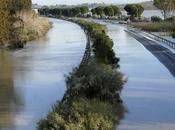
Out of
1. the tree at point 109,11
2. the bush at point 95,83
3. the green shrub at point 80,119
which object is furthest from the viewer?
the tree at point 109,11

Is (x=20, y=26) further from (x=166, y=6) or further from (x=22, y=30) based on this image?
(x=166, y=6)

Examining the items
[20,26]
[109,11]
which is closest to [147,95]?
[20,26]

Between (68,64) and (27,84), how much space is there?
587cm

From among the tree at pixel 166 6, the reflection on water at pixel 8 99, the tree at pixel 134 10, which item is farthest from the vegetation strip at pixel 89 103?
the tree at pixel 134 10

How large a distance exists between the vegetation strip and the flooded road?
1.32ft

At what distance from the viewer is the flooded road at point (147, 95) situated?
1295 cm

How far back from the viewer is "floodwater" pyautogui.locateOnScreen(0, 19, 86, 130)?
14414mm

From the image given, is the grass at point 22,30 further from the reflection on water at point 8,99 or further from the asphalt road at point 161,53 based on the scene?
the reflection on water at point 8,99

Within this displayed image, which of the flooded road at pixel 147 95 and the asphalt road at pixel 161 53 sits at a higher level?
the flooded road at pixel 147 95

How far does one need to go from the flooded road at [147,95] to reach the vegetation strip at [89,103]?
0.40 m

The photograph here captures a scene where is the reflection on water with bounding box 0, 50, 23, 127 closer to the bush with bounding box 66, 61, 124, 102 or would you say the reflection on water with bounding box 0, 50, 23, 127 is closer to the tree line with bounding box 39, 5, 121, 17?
the bush with bounding box 66, 61, 124, 102

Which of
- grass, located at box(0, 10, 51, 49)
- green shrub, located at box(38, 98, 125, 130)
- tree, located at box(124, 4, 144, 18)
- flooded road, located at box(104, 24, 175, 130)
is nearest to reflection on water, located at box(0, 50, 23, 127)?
green shrub, located at box(38, 98, 125, 130)

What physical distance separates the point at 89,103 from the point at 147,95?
172 inches

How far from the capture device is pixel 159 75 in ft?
67.5
